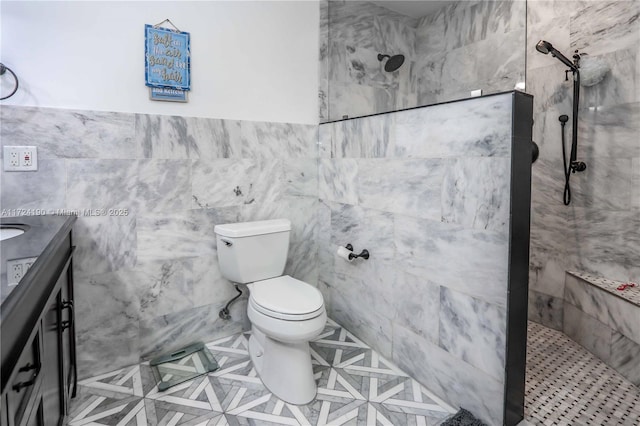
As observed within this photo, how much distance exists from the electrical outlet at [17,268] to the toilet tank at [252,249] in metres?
1.14

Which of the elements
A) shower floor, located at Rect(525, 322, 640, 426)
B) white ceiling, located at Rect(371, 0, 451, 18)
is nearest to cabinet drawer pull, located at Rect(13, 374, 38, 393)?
shower floor, located at Rect(525, 322, 640, 426)

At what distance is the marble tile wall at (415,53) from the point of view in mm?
1712

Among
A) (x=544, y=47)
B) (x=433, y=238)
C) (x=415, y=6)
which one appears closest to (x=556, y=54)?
(x=544, y=47)

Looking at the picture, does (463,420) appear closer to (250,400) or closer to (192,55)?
(250,400)

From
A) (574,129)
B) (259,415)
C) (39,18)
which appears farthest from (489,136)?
(39,18)

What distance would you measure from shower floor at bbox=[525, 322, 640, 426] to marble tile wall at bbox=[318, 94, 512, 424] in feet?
1.22

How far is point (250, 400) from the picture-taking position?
1.77m

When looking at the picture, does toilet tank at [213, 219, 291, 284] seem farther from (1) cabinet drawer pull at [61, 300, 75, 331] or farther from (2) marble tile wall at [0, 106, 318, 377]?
(1) cabinet drawer pull at [61, 300, 75, 331]

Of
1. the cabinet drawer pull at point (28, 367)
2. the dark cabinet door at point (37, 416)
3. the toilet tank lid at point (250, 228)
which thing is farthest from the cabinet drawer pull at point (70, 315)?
the toilet tank lid at point (250, 228)

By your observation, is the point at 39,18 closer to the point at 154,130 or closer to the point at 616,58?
the point at 154,130

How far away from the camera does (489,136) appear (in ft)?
4.91

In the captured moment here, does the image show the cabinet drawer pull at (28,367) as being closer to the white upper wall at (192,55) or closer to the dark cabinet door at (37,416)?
the dark cabinet door at (37,416)

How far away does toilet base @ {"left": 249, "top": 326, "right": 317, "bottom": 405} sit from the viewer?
1.76 m

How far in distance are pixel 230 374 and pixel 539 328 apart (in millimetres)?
2080
